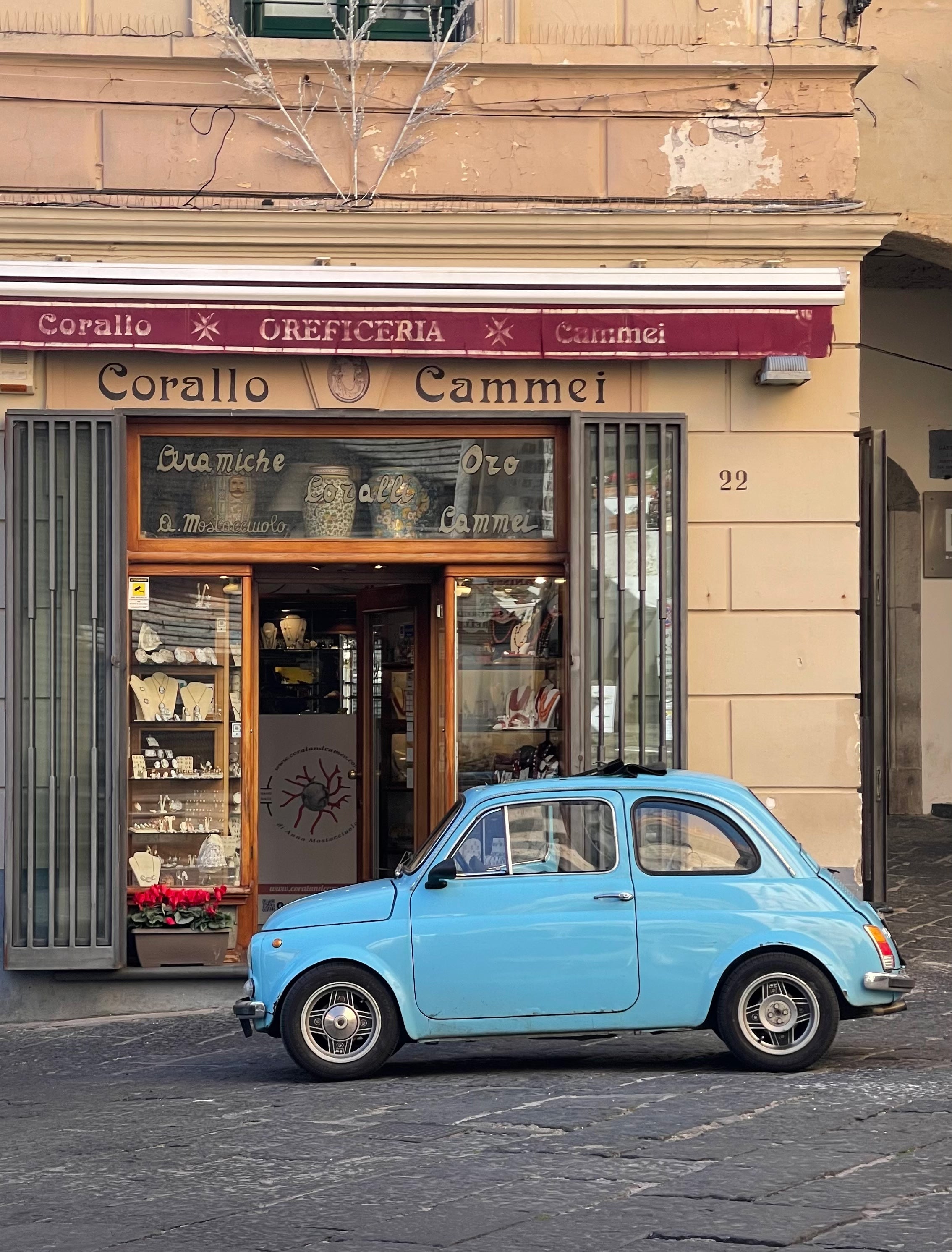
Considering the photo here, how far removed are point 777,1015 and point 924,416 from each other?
1150 cm

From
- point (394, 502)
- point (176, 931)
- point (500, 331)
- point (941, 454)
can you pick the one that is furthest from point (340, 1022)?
point (941, 454)

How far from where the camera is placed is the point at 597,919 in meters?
8.17

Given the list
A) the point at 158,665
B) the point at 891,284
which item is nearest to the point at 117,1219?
the point at 158,665

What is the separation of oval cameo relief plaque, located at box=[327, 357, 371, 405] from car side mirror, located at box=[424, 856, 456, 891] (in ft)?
13.2

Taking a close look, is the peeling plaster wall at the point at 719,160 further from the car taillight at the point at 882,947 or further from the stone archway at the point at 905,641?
the stone archway at the point at 905,641

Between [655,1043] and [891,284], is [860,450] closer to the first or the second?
[655,1043]

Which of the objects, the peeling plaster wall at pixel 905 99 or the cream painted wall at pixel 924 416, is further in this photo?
the cream painted wall at pixel 924 416

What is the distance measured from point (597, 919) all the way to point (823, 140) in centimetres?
591

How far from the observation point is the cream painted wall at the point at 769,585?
11.4 meters

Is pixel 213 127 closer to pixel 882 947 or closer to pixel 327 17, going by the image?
pixel 327 17

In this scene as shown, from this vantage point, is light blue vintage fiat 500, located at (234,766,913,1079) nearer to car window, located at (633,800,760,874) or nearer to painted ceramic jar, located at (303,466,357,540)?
car window, located at (633,800,760,874)

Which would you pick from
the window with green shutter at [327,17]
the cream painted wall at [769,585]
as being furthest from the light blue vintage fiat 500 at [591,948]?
the window with green shutter at [327,17]

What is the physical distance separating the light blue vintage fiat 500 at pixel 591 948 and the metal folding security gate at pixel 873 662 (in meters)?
3.70

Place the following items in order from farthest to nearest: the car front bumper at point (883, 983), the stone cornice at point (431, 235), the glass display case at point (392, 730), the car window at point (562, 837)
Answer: the glass display case at point (392, 730) → the stone cornice at point (431, 235) → the car window at point (562, 837) → the car front bumper at point (883, 983)
